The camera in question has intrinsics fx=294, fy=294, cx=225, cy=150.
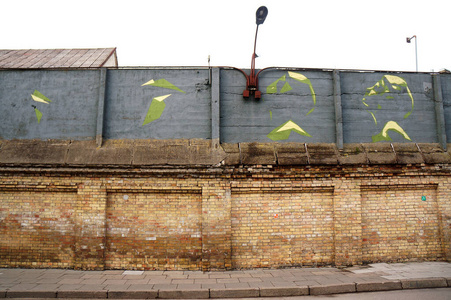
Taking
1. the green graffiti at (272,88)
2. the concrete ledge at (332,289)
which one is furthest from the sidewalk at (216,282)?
the green graffiti at (272,88)

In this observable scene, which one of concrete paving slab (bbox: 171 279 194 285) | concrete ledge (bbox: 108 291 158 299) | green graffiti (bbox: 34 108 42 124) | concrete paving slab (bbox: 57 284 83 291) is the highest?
green graffiti (bbox: 34 108 42 124)

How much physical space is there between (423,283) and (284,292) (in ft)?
10.4

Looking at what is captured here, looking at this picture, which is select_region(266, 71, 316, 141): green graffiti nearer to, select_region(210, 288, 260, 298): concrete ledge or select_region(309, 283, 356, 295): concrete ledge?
select_region(309, 283, 356, 295): concrete ledge

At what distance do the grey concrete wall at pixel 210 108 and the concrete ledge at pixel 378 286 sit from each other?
3.66 meters

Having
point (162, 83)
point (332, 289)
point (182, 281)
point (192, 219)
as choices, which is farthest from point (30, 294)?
point (332, 289)

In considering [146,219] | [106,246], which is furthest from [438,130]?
[106,246]

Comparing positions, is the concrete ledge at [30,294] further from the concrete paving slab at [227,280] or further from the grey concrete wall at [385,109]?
the grey concrete wall at [385,109]

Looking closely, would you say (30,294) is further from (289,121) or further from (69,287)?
(289,121)

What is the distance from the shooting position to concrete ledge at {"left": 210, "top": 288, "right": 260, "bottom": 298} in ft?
20.0

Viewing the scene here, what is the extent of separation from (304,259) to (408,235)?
9.76 feet

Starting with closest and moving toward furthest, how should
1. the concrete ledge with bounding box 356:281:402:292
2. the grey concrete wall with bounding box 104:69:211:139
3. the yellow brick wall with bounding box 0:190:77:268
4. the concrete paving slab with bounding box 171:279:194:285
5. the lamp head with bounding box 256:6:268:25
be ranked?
the concrete ledge with bounding box 356:281:402:292 < the concrete paving slab with bounding box 171:279:194:285 < the lamp head with bounding box 256:6:268:25 < the yellow brick wall with bounding box 0:190:77:268 < the grey concrete wall with bounding box 104:69:211:139

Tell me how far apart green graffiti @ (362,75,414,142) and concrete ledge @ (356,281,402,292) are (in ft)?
12.4

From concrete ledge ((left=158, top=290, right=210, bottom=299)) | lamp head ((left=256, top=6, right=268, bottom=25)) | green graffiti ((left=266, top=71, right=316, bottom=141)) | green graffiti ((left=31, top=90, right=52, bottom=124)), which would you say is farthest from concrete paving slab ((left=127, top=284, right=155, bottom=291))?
lamp head ((left=256, top=6, right=268, bottom=25))

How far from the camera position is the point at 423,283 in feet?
21.4
